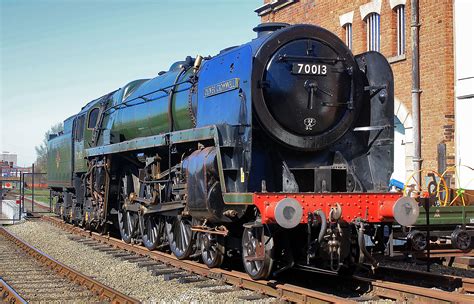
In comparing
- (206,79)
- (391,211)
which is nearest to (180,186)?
(206,79)

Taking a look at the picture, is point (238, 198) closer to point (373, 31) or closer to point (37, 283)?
point (37, 283)

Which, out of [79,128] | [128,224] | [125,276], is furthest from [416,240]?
[79,128]

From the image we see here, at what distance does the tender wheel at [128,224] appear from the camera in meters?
13.2

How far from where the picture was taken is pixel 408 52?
16.4 m

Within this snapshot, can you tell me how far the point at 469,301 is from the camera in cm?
641

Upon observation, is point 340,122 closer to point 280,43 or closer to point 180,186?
point 280,43

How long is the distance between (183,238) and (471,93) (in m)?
8.16

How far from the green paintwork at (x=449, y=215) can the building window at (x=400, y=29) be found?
313 inches

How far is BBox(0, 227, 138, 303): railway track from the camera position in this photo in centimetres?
798

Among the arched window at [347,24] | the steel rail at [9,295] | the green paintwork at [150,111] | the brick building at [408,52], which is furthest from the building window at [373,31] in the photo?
the steel rail at [9,295]

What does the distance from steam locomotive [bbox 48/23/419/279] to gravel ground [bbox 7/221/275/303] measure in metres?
0.76

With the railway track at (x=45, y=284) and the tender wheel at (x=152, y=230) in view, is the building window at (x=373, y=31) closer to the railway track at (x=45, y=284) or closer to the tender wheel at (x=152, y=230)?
the tender wheel at (x=152, y=230)

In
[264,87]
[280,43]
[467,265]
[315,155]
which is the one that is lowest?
[467,265]

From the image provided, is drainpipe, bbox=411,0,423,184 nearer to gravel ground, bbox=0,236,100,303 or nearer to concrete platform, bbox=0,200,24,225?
gravel ground, bbox=0,236,100,303
